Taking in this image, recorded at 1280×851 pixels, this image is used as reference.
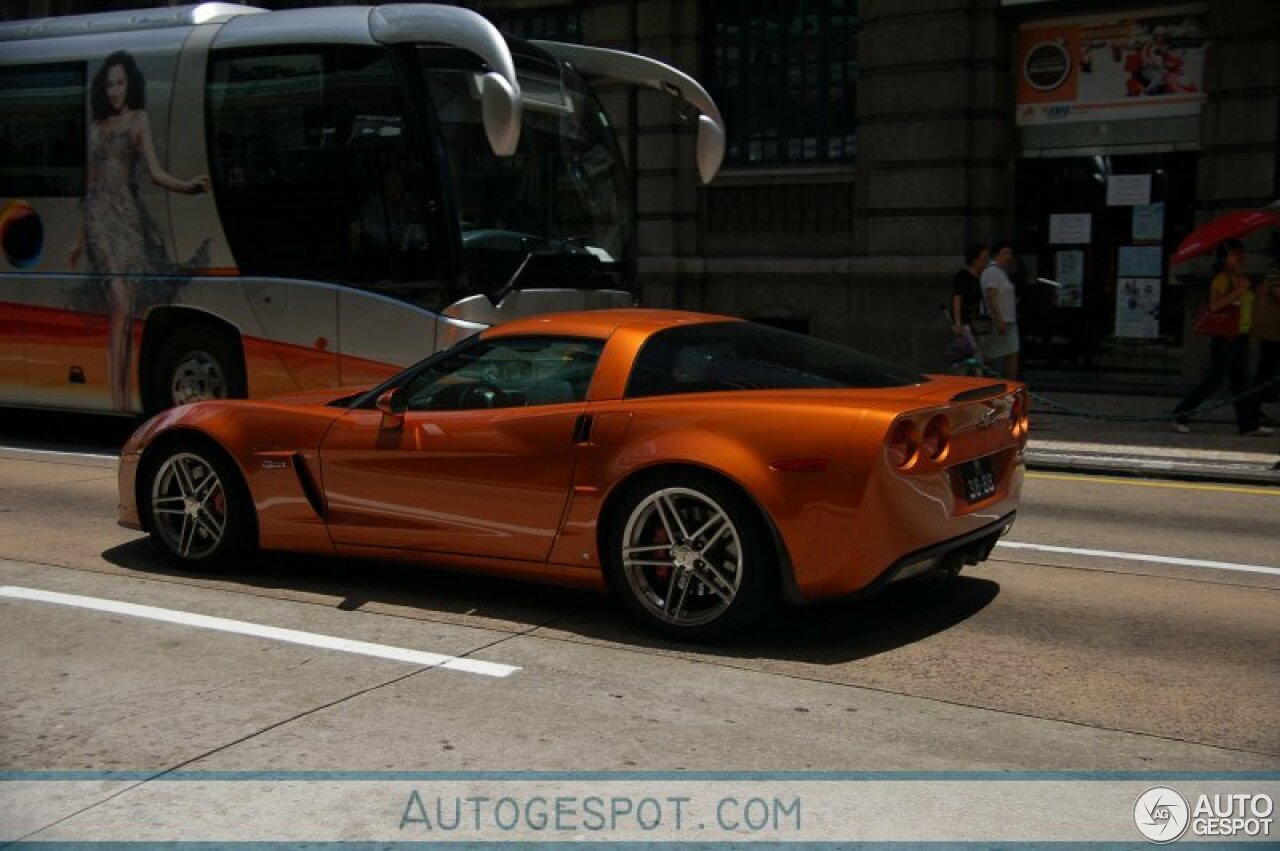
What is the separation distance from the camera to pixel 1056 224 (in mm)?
17688

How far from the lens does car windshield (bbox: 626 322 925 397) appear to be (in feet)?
19.8

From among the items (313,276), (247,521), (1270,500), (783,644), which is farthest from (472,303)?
(1270,500)

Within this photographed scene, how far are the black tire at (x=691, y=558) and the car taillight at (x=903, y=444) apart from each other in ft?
1.95

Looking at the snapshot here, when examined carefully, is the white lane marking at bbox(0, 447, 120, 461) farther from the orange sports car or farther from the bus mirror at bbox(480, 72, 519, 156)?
the orange sports car

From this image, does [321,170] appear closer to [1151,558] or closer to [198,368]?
[198,368]

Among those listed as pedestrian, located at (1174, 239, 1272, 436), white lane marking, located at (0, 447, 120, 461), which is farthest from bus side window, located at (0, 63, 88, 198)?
pedestrian, located at (1174, 239, 1272, 436)

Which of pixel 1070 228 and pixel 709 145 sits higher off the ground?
pixel 709 145

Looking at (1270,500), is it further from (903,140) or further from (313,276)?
(903,140)

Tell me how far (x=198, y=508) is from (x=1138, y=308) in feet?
42.9

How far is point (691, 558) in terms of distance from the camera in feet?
18.7

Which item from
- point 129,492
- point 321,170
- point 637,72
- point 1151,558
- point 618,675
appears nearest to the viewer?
point 618,675

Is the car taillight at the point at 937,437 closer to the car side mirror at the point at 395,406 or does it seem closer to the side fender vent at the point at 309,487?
the car side mirror at the point at 395,406

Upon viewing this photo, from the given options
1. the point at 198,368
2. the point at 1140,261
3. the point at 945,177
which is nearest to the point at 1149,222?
the point at 1140,261

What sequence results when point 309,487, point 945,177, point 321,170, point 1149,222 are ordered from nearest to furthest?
1. point 309,487
2. point 321,170
3. point 1149,222
4. point 945,177
